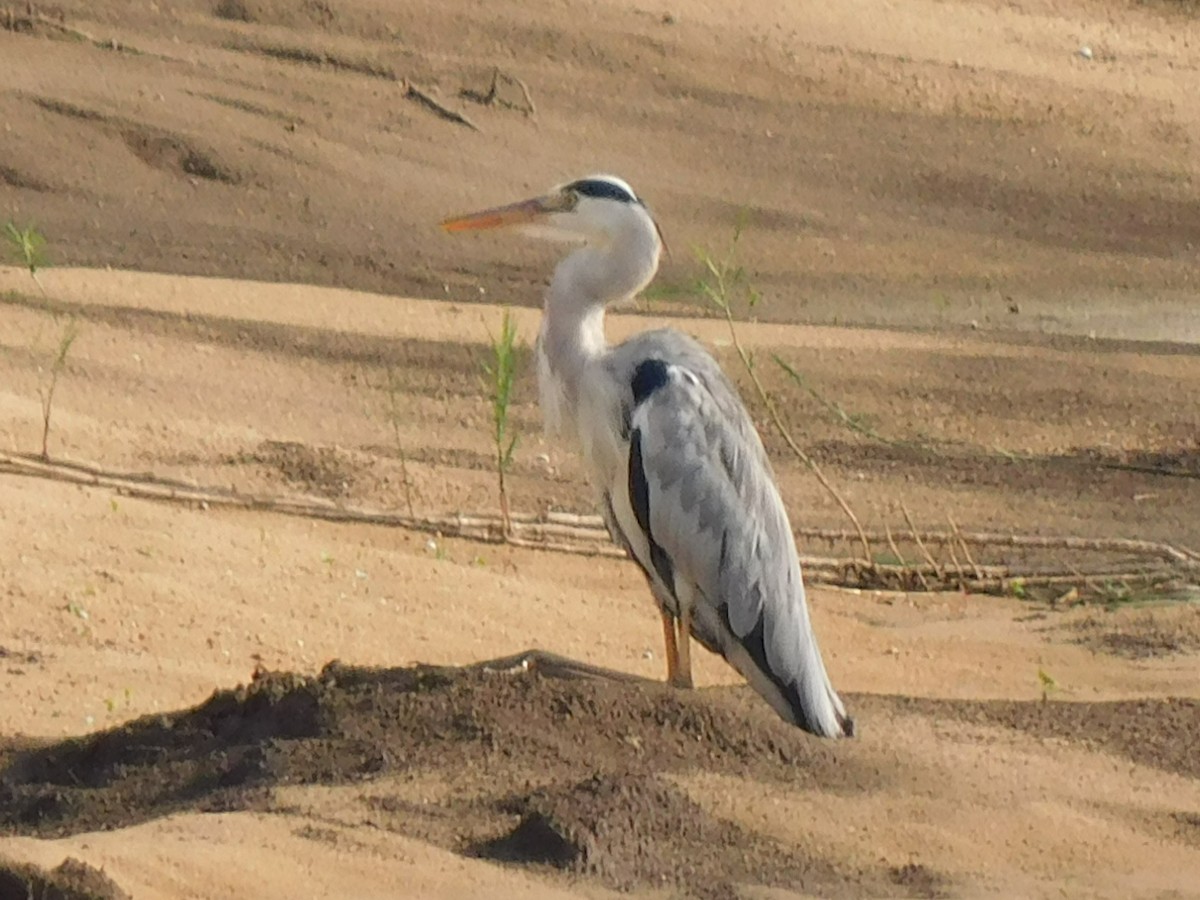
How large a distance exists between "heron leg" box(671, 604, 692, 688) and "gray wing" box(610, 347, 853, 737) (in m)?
0.04

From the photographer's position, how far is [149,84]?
667 inches

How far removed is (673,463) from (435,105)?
11.6 m

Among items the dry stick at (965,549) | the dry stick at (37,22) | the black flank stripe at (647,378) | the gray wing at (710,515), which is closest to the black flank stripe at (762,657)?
the gray wing at (710,515)

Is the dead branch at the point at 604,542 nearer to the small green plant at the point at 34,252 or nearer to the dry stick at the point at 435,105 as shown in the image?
the small green plant at the point at 34,252

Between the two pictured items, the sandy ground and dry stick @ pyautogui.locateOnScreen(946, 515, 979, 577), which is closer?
the sandy ground

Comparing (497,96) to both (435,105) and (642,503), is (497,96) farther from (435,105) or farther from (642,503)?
(642,503)

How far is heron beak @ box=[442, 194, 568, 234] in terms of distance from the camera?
23.4 ft

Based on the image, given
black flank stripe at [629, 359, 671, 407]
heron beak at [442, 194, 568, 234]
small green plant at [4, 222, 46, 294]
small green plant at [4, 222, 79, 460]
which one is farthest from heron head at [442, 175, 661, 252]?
small green plant at [4, 222, 46, 294]

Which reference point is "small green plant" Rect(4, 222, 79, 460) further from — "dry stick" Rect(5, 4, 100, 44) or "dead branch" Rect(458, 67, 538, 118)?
"dead branch" Rect(458, 67, 538, 118)

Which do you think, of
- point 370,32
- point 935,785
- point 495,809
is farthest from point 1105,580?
point 370,32

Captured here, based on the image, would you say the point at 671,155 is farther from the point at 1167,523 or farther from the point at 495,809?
the point at 495,809

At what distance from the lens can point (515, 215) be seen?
722 centimetres

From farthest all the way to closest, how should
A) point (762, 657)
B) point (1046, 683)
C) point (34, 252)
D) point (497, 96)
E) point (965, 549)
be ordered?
1. point (497, 96)
2. point (34, 252)
3. point (965, 549)
4. point (1046, 683)
5. point (762, 657)

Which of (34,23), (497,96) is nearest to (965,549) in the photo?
(497,96)
